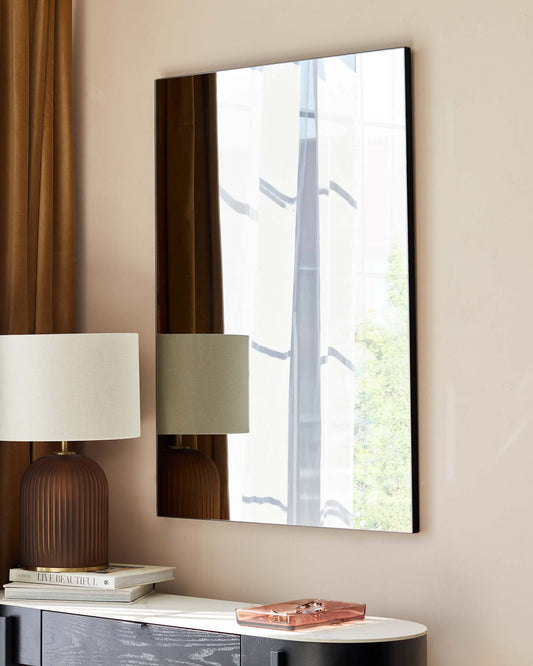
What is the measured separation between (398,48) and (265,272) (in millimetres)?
587

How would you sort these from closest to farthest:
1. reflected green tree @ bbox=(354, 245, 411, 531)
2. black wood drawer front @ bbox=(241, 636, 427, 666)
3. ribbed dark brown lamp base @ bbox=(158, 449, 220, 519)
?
1. black wood drawer front @ bbox=(241, 636, 427, 666)
2. reflected green tree @ bbox=(354, 245, 411, 531)
3. ribbed dark brown lamp base @ bbox=(158, 449, 220, 519)

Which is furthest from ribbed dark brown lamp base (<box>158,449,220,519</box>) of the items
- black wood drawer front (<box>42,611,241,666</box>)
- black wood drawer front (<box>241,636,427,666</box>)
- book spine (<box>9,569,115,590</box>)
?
black wood drawer front (<box>241,636,427,666</box>)

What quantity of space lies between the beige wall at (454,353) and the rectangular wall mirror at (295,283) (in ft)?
0.17

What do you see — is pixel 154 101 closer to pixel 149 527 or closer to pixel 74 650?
pixel 149 527

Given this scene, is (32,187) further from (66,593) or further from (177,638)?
(177,638)

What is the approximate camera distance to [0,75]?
2535 mm

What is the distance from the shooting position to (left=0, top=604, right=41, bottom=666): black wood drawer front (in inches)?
86.0

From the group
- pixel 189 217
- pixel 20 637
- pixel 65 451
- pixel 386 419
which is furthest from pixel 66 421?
pixel 386 419

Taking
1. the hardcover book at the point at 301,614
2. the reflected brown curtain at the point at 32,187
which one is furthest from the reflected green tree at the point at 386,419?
the reflected brown curtain at the point at 32,187

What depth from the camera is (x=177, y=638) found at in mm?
2008

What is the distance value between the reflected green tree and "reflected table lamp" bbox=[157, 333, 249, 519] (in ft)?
1.00

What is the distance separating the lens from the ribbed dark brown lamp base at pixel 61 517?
2.28m

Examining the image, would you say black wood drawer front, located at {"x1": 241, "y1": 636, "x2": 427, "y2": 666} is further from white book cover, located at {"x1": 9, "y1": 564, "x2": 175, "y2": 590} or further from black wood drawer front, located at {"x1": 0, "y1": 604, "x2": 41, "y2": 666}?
black wood drawer front, located at {"x1": 0, "y1": 604, "x2": 41, "y2": 666}

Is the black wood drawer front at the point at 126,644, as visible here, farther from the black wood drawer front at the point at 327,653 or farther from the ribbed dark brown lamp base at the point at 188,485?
the ribbed dark brown lamp base at the point at 188,485
